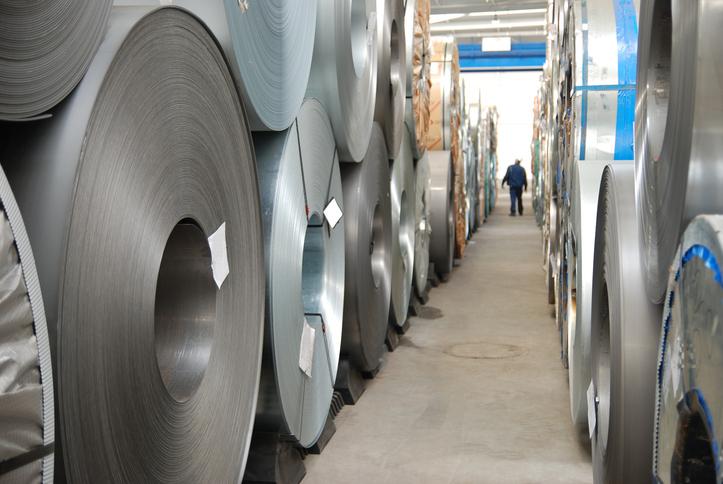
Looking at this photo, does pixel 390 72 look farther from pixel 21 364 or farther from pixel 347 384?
pixel 21 364

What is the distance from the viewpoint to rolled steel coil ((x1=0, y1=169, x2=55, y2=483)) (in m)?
0.83

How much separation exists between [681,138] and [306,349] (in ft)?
4.96

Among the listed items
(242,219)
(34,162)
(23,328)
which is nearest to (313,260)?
(242,219)

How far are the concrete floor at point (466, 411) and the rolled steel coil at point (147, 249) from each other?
35.7 inches

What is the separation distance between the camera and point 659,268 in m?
1.28

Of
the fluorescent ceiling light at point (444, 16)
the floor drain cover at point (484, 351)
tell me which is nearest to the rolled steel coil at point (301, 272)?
the floor drain cover at point (484, 351)

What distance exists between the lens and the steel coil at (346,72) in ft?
8.35

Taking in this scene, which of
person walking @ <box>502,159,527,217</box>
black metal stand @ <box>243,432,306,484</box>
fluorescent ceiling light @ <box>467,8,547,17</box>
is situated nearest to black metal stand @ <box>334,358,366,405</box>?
black metal stand @ <box>243,432,306,484</box>

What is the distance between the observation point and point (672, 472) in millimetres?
1080

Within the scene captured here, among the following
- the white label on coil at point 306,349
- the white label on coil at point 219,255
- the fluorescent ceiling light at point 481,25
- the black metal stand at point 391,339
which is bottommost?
the black metal stand at point 391,339

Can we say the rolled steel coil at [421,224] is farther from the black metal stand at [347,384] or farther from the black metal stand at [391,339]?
the black metal stand at [347,384]

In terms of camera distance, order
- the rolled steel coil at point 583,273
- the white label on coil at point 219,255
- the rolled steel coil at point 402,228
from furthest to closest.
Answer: the rolled steel coil at point 402,228, the rolled steel coil at point 583,273, the white label on coil at point 219,255

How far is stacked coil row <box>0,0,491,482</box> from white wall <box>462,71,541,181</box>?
19308mm

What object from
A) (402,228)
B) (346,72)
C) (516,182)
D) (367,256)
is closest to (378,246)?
(367,256)
